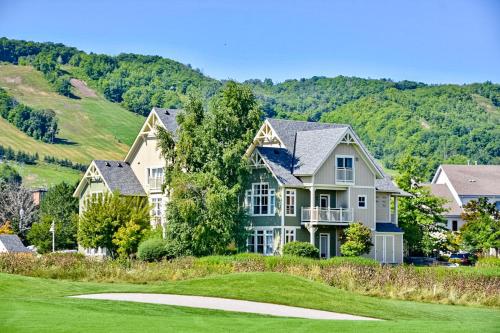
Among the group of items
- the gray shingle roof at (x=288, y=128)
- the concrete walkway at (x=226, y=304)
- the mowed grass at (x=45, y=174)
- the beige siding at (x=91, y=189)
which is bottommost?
the concrete walkway at (x=226, y=304)

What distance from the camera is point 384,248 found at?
66.6m

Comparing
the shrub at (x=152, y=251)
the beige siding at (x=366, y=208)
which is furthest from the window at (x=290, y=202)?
the shrub at (x=152, y=251)

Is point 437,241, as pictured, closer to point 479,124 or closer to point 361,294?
point 361,294

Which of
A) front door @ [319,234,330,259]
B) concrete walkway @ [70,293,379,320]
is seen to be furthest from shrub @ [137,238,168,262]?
concrete walkway @ [70,293,379,320]

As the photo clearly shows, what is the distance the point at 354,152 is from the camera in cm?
6544

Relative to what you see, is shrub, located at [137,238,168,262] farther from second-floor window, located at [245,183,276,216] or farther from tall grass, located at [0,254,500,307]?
second-floor window, located at [245,183,276,216]

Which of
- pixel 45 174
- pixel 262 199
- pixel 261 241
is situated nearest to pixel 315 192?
pixel 262 199

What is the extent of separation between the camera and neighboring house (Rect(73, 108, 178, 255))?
7081 cm

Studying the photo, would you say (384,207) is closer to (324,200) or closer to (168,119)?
(324,200)

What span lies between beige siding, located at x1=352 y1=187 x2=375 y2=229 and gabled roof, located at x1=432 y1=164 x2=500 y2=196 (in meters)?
43.1

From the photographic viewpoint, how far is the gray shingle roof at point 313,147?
209 ft

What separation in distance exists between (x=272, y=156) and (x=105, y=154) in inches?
4668

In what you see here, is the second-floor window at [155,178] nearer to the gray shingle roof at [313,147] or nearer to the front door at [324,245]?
the gray shingle roof at [313,147]

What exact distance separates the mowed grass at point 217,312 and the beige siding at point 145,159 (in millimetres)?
31076
